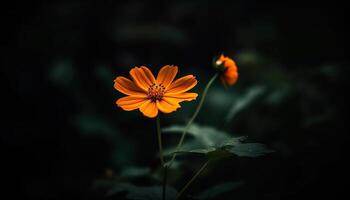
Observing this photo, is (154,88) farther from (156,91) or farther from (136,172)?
(136,172)

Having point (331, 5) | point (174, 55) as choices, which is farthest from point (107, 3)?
point (331, 5)

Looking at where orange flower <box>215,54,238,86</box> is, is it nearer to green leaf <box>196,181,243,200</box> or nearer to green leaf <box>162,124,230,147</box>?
green leaf <box>162,124,230,147</box>

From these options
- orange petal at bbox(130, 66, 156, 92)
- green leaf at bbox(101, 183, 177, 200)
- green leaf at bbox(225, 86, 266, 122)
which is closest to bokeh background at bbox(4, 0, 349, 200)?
green leaf at bbox(225, 86, 266, 122)

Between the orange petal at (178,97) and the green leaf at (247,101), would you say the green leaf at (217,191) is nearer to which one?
the orange petal at (178,97)

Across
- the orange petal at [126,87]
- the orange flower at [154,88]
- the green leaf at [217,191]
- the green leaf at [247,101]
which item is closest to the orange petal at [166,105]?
the orange flower at [154,88]

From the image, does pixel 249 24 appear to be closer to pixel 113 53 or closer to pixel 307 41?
pixel 307 41
